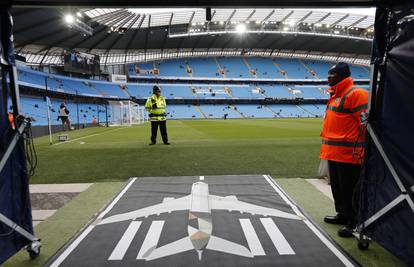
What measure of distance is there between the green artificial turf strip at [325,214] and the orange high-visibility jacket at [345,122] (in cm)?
89

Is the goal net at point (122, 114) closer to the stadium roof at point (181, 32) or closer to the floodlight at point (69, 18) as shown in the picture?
the stadium roof at point (181, 32)

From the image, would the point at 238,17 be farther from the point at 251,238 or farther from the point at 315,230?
the point at 251,238

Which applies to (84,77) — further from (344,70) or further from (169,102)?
(344,70)

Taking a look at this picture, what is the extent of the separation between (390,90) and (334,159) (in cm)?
98

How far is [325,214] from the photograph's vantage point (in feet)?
12.0

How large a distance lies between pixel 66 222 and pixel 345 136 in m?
3.65

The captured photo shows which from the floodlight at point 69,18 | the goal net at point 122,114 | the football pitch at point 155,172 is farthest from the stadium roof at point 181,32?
the football pitch at point 155,172

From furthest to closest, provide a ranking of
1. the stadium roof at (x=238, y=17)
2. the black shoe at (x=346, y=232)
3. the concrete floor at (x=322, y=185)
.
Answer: the stadium roof at (x=238, y=17), the concrete floor at (x=322, y=185), the black shoe at (x=346, y=232)

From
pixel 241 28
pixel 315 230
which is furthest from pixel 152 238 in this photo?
pixel 241 28

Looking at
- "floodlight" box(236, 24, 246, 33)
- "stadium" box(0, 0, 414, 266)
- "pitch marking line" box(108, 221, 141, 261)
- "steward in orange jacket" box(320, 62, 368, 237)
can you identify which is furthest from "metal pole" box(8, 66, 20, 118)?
"floodlight" box(236, 24, 246, 33)

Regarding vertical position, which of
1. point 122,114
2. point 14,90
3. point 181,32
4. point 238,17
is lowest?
point 122,114

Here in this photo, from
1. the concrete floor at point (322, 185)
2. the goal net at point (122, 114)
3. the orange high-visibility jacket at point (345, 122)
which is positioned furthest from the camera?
the goal net at point (122, 114)

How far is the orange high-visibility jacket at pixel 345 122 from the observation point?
289 centimetres

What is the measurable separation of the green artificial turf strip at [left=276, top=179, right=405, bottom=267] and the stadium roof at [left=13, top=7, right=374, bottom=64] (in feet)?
76.2
